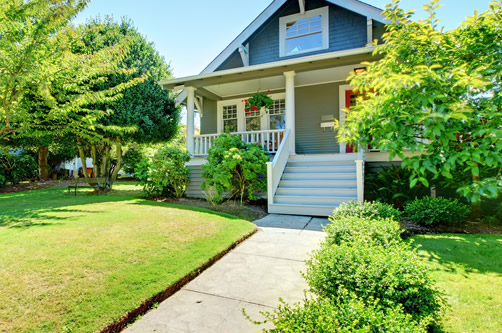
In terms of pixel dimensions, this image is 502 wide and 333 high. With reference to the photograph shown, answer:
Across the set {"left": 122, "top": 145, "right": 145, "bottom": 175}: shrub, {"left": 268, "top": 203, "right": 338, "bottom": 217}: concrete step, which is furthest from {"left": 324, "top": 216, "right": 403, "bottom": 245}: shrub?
{"left": 122, "top": 145, "right": 145, "bottom": 175}: shrub

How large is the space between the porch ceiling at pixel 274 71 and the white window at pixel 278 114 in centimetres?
62

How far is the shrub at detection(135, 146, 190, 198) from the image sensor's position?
7.61 m

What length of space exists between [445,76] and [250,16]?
10.5 m

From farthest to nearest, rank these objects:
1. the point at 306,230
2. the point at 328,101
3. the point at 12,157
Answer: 1. the point at 12,157
2. the point at 328,101
3. the point at 306,230

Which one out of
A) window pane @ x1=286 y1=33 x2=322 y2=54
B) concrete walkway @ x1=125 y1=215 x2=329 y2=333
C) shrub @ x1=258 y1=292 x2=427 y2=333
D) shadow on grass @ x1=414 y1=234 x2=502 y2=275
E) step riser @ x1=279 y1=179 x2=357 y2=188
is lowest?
concrete walkway @ x1=125 y1=215 x2=329 y2=333

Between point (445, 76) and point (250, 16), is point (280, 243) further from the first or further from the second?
point (250, 16)

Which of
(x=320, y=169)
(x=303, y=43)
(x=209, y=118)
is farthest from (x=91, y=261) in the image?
(x=303, y=43)

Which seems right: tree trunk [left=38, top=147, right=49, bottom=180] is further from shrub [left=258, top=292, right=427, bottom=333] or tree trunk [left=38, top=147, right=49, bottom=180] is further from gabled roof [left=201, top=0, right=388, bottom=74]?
shrub [left=258, top=292, right=427, bottom=333]

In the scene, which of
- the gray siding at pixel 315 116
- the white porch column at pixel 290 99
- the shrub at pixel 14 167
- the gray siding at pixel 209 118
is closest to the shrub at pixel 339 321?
the white porch column at pixel 290 99

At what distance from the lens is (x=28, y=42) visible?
5.31m

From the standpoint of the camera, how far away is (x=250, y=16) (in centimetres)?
1097

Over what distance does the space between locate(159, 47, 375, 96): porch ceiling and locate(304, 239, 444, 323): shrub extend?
6438mm

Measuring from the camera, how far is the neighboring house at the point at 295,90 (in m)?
6.93

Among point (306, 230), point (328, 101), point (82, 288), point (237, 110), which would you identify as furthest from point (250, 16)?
point (82, 288)
